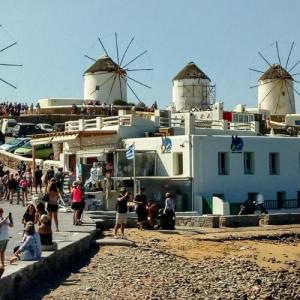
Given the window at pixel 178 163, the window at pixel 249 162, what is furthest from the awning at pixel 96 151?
the window at pixel 249 162

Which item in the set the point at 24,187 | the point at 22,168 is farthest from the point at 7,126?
the point at 24,187

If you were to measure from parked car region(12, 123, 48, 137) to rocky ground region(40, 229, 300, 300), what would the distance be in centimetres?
3034

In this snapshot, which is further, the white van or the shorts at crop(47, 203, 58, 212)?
the white van

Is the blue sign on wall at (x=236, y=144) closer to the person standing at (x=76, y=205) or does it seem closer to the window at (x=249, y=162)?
the window at (x=249, y=162)

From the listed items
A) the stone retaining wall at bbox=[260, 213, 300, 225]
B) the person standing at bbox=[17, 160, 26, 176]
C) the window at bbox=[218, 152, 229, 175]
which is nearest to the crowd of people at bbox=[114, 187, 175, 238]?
the stone retaining wall at bbox=[260, 213, 300, 225]

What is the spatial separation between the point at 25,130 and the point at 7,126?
344 centimetres

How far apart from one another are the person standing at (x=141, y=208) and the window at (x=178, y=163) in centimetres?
798

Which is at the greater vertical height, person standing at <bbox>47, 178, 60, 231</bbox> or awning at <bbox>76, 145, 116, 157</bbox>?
awning at <bbox>76, 145, 116, 157</bbox>

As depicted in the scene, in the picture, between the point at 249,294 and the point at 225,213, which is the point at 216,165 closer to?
the point at 225,213

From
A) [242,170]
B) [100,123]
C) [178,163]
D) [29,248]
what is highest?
[100,123]

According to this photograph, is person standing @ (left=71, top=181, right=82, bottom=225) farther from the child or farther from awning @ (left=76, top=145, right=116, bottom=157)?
awning @ (left=76, top=145, right=116, bottom=157)

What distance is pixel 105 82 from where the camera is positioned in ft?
254

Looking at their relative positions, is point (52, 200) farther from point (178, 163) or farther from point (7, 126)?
point (7, 126)

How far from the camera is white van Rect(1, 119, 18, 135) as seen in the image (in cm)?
5791
